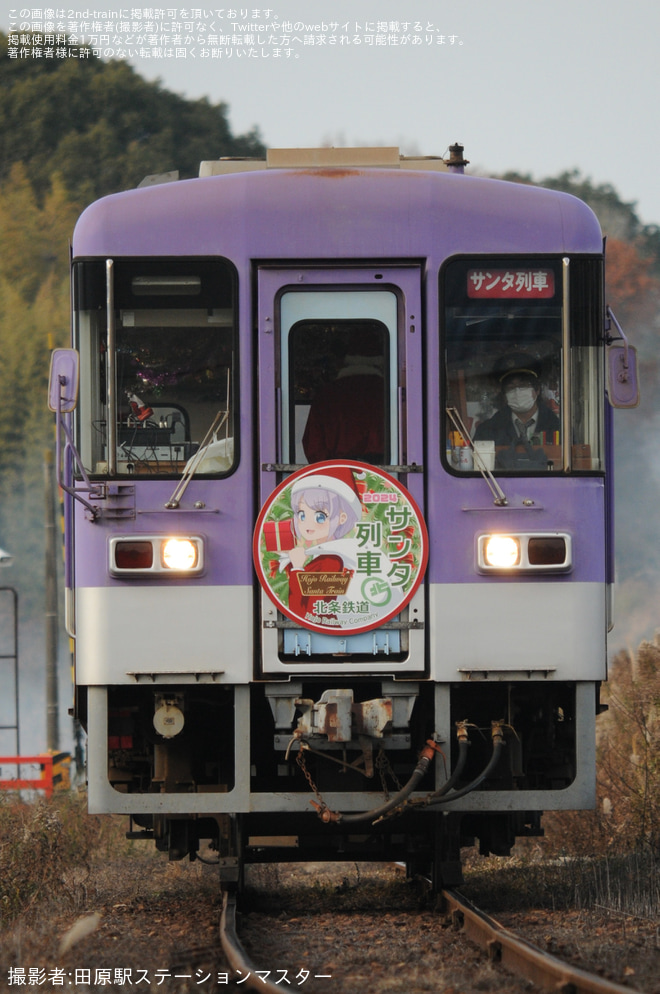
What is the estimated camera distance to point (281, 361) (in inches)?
284

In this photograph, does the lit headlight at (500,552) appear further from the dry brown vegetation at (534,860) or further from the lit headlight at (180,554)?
the dry brown vegetation at (534,860)

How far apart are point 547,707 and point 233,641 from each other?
171 centimetres

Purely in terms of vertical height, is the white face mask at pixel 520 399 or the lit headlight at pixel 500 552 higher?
the white face mask at pixel 520 399

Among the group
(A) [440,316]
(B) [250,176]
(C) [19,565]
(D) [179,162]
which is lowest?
(C) [19,565]

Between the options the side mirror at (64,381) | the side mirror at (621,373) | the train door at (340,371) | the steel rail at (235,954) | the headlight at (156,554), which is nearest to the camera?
the steel rail at (235,954)

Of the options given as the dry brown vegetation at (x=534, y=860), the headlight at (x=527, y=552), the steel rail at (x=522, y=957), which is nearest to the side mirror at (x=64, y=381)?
the headlight at (x=527, y=552)

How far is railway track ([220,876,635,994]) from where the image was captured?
→ 16.6 feet

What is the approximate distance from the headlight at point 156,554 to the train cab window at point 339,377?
67cm

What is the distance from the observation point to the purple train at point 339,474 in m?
7.04

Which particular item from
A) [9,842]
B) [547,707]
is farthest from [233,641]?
[9,842]

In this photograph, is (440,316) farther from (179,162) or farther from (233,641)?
(179,162)

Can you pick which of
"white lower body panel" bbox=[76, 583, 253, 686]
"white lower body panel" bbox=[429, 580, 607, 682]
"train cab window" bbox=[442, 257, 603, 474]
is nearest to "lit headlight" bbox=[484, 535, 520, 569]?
"white lower body panel" bbox=[429, 580, 607, 682]

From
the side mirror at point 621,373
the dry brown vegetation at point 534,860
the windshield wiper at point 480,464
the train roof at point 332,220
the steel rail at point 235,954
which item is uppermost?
the train roof at point 332,220

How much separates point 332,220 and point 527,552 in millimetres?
1916
